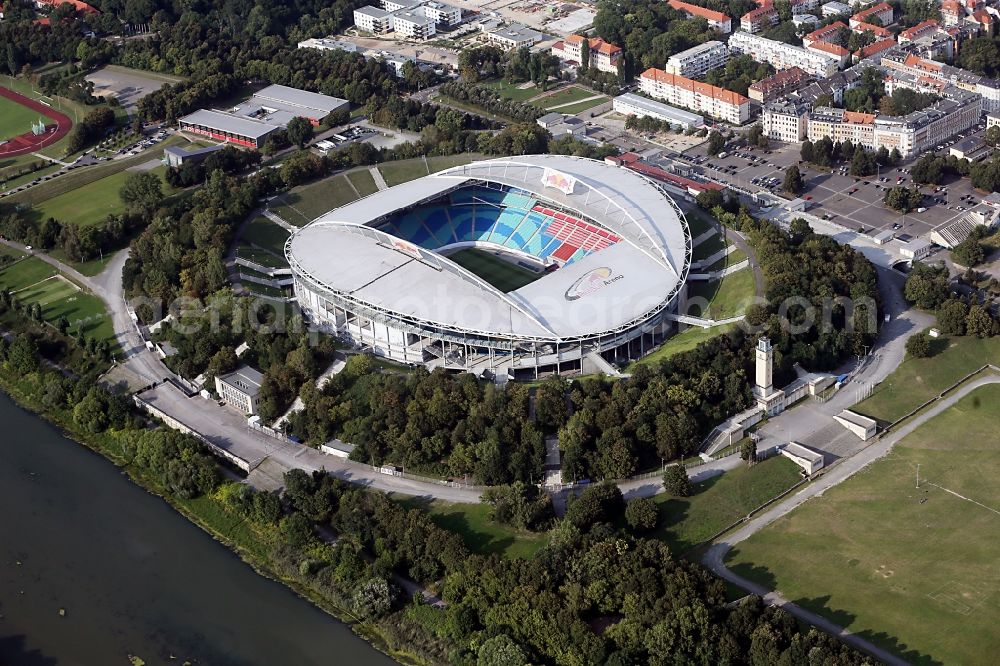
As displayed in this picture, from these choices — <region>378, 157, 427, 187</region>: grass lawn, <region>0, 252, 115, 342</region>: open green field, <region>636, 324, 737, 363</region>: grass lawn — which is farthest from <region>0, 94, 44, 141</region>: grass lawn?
<region>636, 324, 737, 363</region>: grass lawn

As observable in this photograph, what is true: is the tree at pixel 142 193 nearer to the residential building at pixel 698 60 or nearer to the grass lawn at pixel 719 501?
the residential building at pixel 698 60

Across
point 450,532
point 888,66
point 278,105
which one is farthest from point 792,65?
point 450,532

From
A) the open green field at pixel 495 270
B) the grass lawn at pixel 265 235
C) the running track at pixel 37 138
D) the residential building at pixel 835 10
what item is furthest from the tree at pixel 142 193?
the residential building at pixel 835 10

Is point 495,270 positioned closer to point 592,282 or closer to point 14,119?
point 592,282

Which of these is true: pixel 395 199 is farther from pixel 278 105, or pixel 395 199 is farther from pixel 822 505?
pixel 822 505

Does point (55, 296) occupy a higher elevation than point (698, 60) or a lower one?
lower

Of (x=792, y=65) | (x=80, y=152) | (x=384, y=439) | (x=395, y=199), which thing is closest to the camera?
(x=384, y=439)

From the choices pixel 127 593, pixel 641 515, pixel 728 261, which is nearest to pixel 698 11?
pixel 728 261
